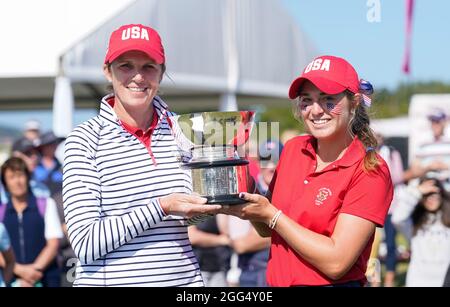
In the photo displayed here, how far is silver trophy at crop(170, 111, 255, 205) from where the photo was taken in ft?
9.45

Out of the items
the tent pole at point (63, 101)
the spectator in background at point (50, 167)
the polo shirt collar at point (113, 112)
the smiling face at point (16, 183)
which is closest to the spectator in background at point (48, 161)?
the spectator in background at point (50, 167)

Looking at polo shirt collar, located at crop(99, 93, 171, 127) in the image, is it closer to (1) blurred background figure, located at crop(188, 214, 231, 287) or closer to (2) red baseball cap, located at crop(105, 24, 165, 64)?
(2) red baseball cap, located at crop(105, 24, 165, 64)

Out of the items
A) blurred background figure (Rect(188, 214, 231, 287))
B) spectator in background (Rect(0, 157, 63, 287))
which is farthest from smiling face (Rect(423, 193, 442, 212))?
spectator in background (Rect(0, 157, 63, 287))

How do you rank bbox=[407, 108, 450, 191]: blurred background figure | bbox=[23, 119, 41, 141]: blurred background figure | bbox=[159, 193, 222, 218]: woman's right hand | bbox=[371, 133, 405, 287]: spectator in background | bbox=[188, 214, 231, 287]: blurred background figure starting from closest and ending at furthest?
bbox=[159, 193, 222, 218]: woman's right hand < bbox=[188, 214, 231, 287]: blurred background figure < bbox=[407, 108, 450, 191]: blurred background figure < bbox=[371, 133, 405, 287]: spectator in background < bbox=[23, 119, 41, 141]: blurred background figure

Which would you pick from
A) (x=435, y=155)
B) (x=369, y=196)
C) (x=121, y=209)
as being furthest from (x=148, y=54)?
(x=435, y=155)

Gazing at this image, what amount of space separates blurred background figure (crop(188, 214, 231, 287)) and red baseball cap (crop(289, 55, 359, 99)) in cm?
436

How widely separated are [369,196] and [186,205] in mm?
635

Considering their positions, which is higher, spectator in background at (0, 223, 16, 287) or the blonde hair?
the blonde hair

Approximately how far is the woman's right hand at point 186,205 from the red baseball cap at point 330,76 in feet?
1.81

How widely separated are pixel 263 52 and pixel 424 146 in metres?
2.43

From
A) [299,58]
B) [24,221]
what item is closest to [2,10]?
[24,221]

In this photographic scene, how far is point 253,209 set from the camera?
2.87 m

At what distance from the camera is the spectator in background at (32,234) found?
720cm

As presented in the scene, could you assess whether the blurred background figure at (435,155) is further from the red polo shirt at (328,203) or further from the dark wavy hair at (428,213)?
the red polo shirt at (328,203)
